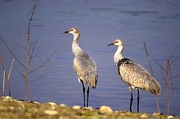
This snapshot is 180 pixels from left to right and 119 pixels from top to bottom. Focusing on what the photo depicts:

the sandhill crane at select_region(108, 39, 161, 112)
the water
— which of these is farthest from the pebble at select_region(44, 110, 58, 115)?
the water

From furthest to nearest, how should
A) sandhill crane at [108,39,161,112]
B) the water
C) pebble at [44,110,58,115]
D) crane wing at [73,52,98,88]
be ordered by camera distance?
the water → crane wing at [73,52,98,88] → sandhill crane at [108,39,161,112] → pebble at [44,110,58,115]

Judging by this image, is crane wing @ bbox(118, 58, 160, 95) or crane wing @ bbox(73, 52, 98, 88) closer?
crane wing @ bbox(118, 58, 160, 95)

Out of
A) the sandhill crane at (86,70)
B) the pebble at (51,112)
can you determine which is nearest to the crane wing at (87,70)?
the sandhill crane at (86,70)

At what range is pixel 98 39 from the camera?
18.3m

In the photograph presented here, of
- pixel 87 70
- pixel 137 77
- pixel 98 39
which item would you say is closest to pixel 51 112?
pixel 137 77

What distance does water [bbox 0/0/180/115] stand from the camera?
1322cm

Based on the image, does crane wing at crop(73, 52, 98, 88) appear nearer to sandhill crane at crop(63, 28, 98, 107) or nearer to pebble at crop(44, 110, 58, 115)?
sandhill crane at crop(63, 28, 98, 107)

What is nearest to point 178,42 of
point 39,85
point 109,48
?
point 109,48

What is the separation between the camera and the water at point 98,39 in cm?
1322

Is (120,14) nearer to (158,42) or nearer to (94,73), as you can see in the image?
(158,42)

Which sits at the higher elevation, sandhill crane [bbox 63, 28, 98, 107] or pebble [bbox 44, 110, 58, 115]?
sandhill crane [bbox 63, 28, 98, 107]

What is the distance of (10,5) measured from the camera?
77.3ft

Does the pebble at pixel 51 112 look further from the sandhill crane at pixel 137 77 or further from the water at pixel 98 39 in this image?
the water at pixel 98 39

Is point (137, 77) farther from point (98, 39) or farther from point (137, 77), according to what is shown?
point (98, 39)
